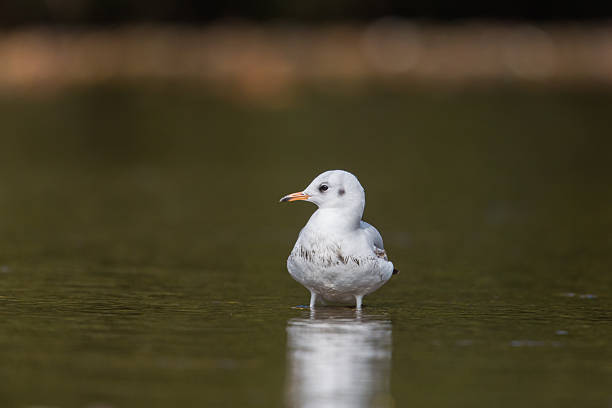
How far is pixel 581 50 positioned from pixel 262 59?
1242 cm

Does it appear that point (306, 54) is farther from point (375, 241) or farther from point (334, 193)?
point (334, 193)

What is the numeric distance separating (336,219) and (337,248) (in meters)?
0.24

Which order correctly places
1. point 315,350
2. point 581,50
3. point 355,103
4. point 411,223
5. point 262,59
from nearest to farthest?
point 315,350, point 411,223, point 355,103, point 262,59, point 581,50

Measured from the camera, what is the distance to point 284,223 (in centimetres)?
1541

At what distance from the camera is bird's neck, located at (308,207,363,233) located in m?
9.05

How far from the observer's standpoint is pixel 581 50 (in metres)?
49.4

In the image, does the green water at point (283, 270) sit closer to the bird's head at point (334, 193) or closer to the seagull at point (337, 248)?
the seagull at point (337, 248)

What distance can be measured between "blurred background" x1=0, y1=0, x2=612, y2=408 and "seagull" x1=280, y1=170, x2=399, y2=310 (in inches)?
11.3

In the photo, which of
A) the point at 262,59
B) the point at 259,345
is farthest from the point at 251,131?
the point at 259,345

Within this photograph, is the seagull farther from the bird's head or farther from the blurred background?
the blurred background

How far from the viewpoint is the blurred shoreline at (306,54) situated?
143 ft

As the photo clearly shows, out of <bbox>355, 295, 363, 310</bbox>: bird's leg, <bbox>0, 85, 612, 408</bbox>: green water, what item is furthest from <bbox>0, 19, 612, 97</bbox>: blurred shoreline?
<bbox>355, 295, 363, 310</bbox>: bird's leg

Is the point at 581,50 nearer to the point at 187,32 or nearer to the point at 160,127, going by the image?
the point at 187,32

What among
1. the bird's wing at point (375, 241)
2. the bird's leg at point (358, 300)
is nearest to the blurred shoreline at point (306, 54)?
the bird's wing at point (375, 241)
